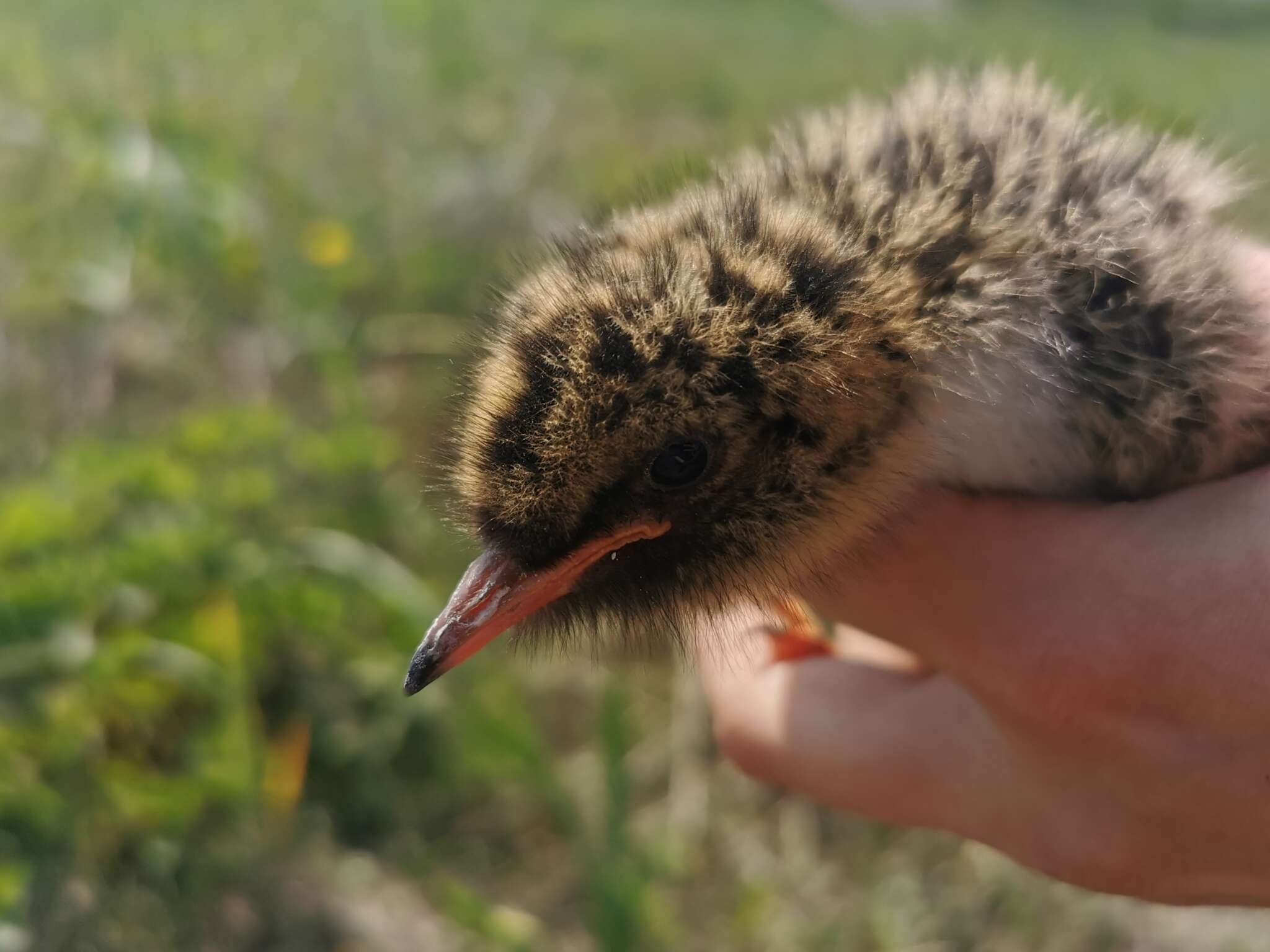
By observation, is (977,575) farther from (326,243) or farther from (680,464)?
(326,243)

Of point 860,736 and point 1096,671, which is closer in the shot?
point 1096,671

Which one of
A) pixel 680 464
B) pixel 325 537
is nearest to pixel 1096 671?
pixel 680 464

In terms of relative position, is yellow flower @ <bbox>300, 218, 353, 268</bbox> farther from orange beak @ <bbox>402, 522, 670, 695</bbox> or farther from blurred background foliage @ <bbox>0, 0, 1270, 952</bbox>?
orange beak @ <bbox>402, 522, 670, 695</bbox>

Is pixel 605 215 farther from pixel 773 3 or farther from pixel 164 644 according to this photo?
pixel 773 3

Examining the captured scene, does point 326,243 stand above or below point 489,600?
below

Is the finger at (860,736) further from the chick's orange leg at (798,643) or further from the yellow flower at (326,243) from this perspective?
the yellow flower at (326,243)

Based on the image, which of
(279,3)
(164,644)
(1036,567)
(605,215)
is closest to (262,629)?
(164,644)

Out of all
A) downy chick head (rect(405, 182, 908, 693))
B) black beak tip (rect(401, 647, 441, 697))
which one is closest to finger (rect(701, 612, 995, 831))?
downy chick head (rect(405, 182, 908, 693))
